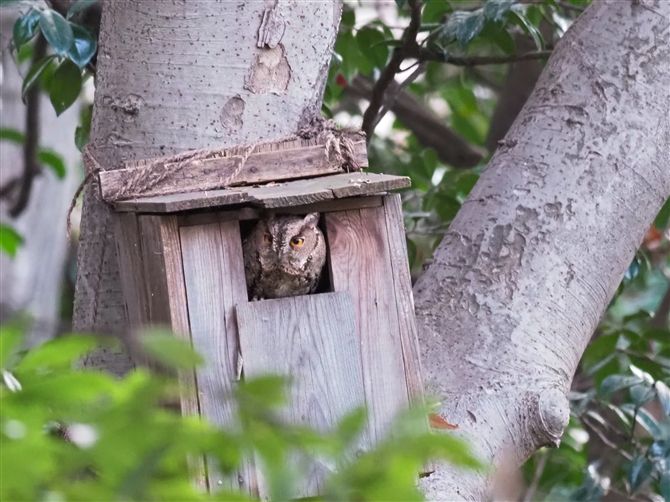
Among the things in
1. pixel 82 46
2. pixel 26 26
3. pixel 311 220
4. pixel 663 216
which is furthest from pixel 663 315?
pixel 26 26

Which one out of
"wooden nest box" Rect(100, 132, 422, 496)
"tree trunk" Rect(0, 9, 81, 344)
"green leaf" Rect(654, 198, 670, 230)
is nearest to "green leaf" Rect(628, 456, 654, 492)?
"green leaf" Rect(654, 198, 670, 230)

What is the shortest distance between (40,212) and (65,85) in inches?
103

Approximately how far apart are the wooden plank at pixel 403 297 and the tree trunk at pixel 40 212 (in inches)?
123

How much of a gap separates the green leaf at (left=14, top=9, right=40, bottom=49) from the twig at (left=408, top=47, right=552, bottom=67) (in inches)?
34.9

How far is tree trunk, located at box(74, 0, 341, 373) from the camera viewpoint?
153 cm

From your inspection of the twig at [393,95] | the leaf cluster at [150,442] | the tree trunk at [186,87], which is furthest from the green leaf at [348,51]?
the leaf cluster at [150,442]

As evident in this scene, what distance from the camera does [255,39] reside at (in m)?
1.55

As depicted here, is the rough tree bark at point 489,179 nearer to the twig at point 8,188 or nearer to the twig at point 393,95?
the twig at point 393,95

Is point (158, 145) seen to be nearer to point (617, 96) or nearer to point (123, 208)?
point (123, 208)

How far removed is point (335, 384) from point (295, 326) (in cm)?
11

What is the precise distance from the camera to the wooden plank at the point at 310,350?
1.32 m

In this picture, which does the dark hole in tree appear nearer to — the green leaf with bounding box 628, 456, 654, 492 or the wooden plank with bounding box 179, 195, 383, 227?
the wooden plank with bounding box 179, 195, 383, 227

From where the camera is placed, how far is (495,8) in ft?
6.40

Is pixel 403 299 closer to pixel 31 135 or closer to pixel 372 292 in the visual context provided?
pixel 372 292
